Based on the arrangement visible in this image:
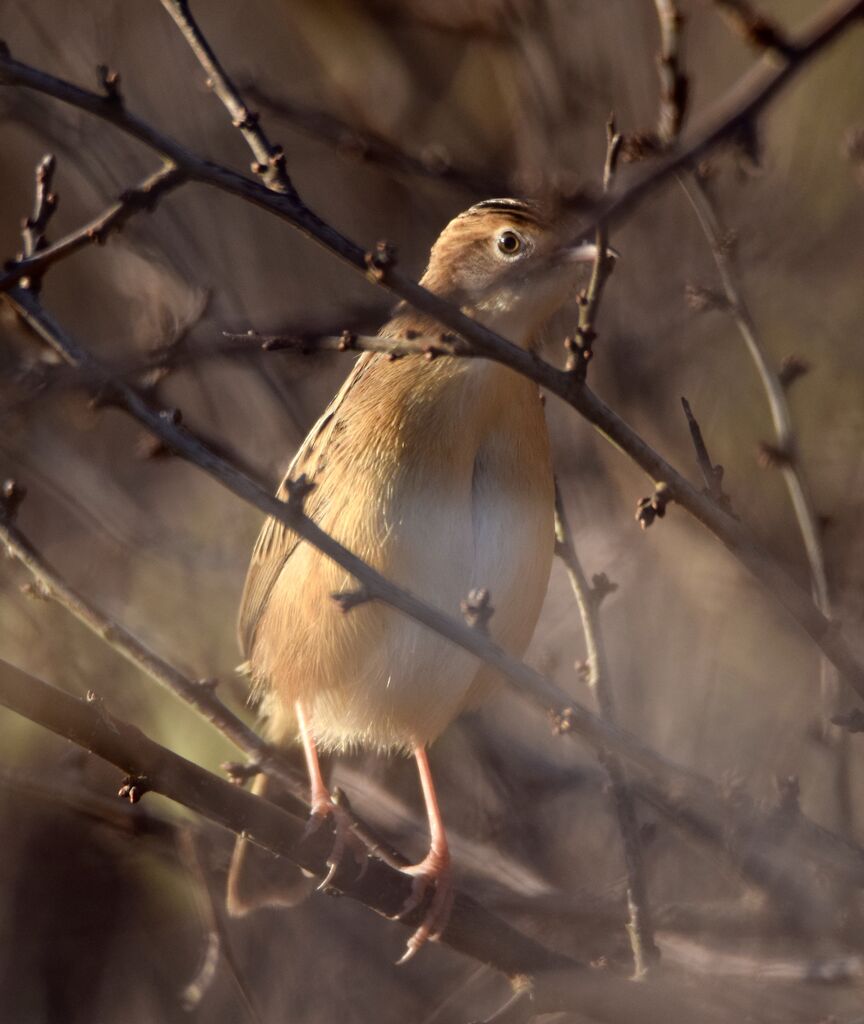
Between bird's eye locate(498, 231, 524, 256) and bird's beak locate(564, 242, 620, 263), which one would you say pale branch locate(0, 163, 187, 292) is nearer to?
bird's beak locate(564, 242, 620, 263)

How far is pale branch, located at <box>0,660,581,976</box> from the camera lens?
282cm

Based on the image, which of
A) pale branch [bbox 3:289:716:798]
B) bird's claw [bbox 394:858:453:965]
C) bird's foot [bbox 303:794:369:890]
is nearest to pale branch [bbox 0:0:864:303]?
pale branch [bbox 3:289:716:798]

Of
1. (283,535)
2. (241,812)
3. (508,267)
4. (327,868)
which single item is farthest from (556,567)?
(241,812)

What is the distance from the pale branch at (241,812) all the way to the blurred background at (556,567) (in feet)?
2.70

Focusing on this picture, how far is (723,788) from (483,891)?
1887 mm

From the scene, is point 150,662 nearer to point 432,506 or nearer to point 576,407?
Result: point 432,506

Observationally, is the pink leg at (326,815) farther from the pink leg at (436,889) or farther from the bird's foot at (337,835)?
the pink leg at (436,889)

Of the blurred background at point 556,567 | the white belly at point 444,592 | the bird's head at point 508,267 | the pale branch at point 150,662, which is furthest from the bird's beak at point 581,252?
the pale branch at point 150,662

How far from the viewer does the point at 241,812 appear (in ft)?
10.5

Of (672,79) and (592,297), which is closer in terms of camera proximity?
(672,79)

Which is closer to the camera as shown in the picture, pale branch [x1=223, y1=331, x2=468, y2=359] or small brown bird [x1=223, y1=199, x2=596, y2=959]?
pale branch [x1=223, y1=331, x2=468, y2=359]

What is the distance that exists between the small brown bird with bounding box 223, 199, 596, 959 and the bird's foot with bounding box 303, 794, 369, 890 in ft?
0.51

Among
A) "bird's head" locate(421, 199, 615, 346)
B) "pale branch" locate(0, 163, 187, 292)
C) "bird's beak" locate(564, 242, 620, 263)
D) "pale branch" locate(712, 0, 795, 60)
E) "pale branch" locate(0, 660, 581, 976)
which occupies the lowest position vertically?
"pale branch" locate(0, 660, 581, 976)

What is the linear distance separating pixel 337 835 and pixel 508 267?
190 centimetres
